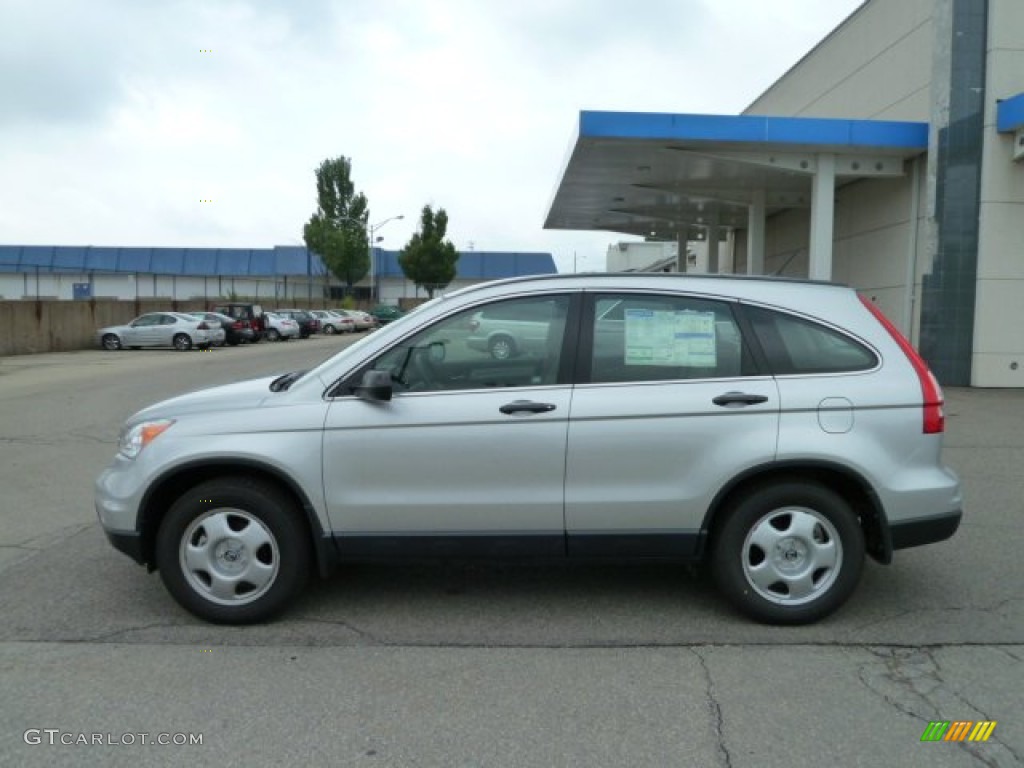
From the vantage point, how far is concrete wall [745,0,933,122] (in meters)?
17.0

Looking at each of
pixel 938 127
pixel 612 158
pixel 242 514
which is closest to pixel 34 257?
pixel 612 158

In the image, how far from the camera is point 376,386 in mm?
4148

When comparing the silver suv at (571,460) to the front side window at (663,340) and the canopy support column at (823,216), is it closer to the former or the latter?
the front side window at (663,340)

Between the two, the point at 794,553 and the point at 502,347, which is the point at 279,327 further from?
the point at 794,553

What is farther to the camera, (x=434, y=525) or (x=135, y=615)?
(x=135, y=615)

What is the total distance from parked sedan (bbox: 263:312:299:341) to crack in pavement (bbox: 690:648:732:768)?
1411 inches

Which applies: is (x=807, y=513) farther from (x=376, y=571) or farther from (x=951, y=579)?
(x=376, y=571)

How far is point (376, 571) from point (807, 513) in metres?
2.53

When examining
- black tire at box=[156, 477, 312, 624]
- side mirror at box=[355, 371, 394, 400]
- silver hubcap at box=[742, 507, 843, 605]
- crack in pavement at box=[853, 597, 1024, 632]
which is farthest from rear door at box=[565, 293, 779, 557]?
black tire at box=[156, 477, 312, 624]

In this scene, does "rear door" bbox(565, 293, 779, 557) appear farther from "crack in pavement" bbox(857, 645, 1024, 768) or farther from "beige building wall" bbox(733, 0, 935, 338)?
"beige building wall" bbox(733, 0, 935, 338)

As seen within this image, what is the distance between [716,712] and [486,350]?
2041 millimetres

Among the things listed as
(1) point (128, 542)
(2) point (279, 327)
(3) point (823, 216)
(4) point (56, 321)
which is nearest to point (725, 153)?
(3) point (823, 216)

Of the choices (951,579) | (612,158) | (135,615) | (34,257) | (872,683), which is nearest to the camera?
(872,683)

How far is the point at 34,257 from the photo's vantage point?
7612cm
